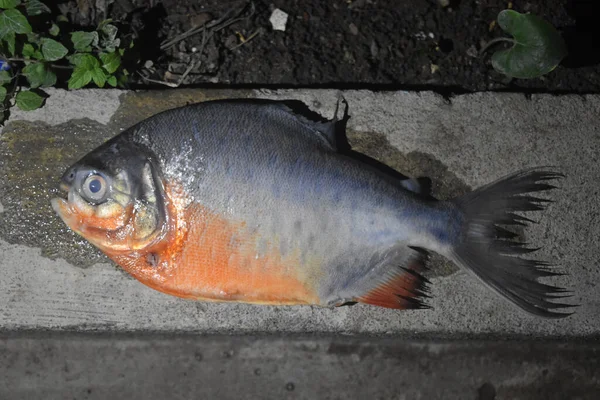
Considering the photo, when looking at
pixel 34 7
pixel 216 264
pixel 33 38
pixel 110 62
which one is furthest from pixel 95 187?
pixel 34 7

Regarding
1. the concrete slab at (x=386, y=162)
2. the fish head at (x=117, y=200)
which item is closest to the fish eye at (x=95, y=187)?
the fish head at (x=117, y=200)

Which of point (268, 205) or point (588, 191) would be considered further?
point (588, 191)

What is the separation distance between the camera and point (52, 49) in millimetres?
2793

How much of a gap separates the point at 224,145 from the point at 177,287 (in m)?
0.71

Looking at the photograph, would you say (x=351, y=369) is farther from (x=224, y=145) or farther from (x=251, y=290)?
(x=224, y=145)

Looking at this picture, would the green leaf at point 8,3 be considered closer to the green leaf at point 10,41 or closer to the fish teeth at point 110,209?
the green leaf at point 10,41

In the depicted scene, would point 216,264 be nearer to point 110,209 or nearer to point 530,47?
point 110,209

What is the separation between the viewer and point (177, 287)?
2510mm

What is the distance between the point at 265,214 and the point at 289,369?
1036 millimetres

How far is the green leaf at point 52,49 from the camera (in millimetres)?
2787

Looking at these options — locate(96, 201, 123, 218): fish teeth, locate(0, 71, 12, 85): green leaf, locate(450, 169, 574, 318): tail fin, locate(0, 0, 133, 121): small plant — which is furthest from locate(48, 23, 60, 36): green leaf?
locate(450, 169, 574, 318): tail fin

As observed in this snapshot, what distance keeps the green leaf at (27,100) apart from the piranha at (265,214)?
27.9 inches

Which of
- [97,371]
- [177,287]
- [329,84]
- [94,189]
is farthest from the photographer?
[329,84]

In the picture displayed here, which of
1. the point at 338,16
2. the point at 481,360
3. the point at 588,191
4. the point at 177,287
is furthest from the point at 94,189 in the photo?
the point at 588,191
